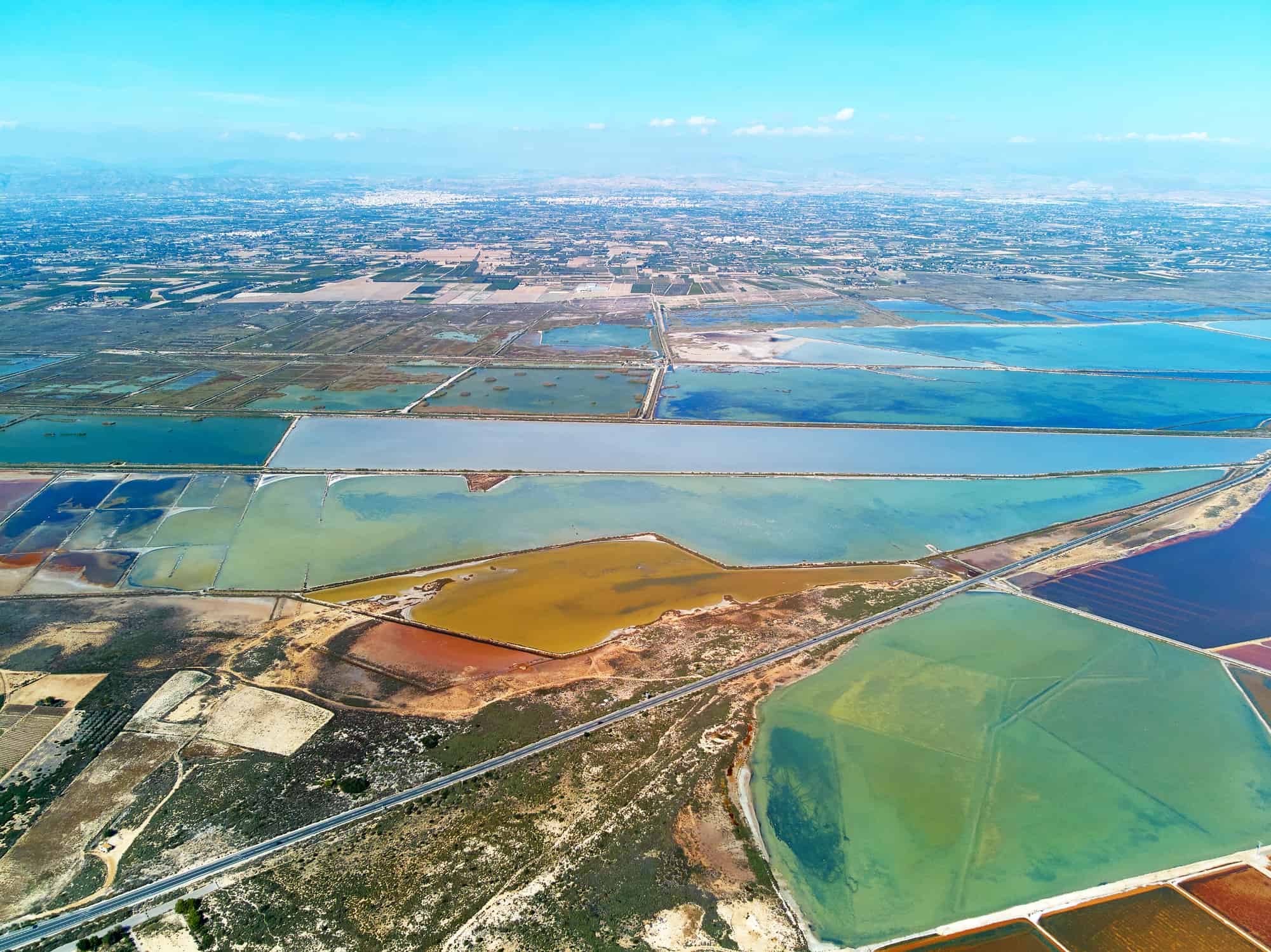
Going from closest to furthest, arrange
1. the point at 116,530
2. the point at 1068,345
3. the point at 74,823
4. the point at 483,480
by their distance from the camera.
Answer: the point at 74,823 < the point at 116,530 < the point at 483,480 < the point at 1068,345

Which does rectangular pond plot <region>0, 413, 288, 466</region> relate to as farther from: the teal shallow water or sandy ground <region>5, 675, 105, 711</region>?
sandy ground <region>5, 675, 105, 711</region>

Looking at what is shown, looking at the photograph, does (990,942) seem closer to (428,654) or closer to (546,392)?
(428,654)

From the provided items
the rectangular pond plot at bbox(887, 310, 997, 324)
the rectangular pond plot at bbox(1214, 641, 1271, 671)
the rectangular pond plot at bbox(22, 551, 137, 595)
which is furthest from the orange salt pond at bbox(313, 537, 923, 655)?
the rectangular pond plot at bbox(887, 310, 997, 324)

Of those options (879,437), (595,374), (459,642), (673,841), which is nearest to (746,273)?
(595,374)

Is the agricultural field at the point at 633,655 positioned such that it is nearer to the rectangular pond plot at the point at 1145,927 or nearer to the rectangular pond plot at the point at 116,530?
the rectangular pond plot at the point at 1145,927

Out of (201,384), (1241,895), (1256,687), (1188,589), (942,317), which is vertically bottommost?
(1241,895)

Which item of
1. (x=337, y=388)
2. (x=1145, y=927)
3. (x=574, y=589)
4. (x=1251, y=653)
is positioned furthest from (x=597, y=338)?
(x=1145, y=927)
